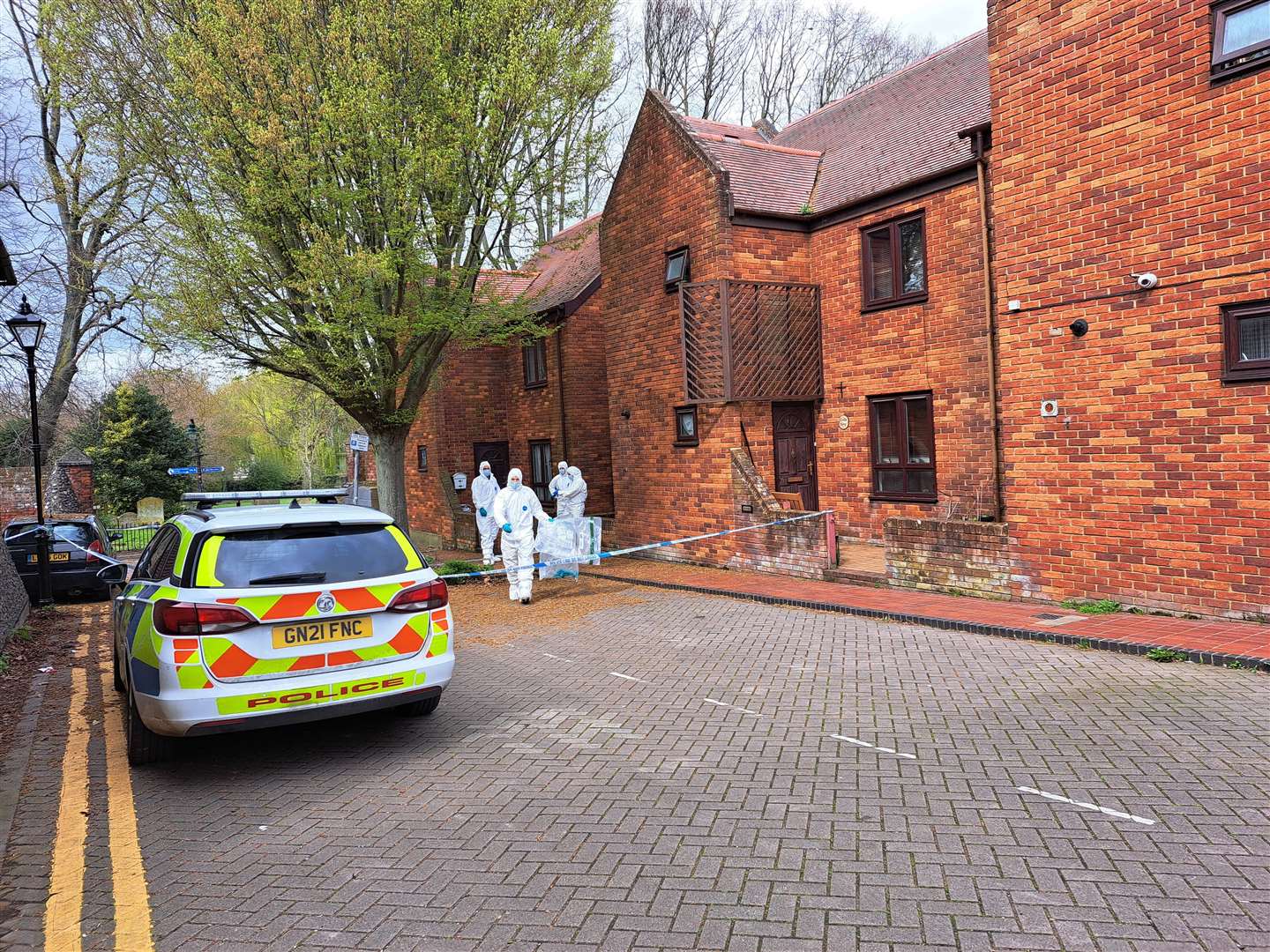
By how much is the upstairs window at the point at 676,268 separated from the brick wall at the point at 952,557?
6.03m

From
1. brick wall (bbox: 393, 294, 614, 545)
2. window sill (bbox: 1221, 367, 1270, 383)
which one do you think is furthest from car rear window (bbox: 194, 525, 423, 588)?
brick wall (bbox: 393, 294, 614, 545)

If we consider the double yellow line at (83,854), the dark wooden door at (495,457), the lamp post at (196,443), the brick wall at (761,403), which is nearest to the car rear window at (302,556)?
the double yellow line at (83,854)

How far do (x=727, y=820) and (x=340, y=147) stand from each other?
11368 mm

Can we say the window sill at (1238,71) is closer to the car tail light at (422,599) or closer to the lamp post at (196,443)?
the car tail light at (422,599)

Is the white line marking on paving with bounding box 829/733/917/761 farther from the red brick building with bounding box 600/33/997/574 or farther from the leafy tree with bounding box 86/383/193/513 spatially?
the leafy tree with bounding box 86/383/193/513

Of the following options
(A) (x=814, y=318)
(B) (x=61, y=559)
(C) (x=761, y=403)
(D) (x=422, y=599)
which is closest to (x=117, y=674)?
(D) (x=422, y=599)

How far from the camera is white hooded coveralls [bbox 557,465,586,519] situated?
1584 centimetres

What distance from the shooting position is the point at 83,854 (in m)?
4.14

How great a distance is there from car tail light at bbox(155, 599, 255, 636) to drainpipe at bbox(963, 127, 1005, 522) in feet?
32.6

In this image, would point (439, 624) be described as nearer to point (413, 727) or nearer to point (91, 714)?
point (413, 727)

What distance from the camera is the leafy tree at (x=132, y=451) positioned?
32.3 m

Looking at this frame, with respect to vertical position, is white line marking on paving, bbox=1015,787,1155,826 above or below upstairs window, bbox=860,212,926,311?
below

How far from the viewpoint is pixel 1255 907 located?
319 centimetres

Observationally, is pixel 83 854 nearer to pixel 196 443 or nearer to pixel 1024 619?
pixel 1024 619
